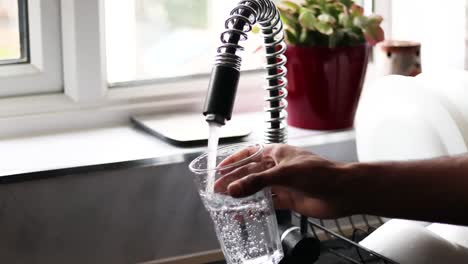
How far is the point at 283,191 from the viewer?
4.04 ft

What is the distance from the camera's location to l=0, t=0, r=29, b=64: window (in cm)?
167

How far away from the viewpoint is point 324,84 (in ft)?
5.45

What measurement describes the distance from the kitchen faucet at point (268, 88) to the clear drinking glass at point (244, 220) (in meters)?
0.03

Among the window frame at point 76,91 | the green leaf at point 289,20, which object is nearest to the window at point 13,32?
the window frame at point 76,91

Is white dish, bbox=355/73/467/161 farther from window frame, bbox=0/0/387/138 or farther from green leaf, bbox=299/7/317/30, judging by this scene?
window frame, bbox=0/0/387/138

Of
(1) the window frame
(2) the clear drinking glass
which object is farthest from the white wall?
(2) the clear drinking glass

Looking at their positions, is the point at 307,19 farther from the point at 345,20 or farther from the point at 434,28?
the point at 434,28

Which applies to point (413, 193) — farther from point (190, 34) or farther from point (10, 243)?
point (190, 34)

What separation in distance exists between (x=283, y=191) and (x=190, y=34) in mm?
668

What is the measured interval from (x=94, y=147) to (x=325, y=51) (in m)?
0.45

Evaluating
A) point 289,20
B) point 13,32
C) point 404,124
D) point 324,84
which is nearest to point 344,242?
point 404,124

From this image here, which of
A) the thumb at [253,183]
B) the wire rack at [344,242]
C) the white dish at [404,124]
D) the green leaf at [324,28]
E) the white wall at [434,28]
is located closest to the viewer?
the thumb at [253,183]

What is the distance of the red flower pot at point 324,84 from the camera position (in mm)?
1647

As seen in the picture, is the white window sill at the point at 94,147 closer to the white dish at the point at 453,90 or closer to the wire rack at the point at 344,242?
the wire rack at the point at 344,242
